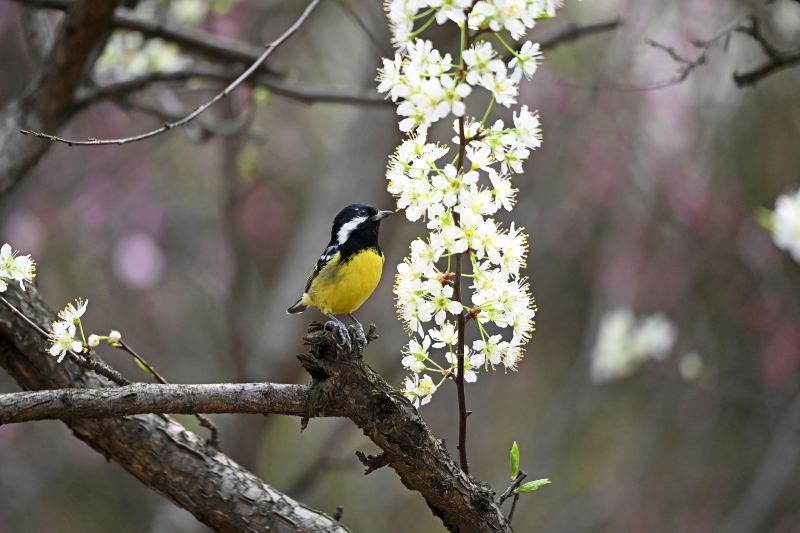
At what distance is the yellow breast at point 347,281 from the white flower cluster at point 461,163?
109 cm

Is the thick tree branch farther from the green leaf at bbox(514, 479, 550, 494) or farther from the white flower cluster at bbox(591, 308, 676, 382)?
the white flower cluster at bbox(591, 308, 676, 382)

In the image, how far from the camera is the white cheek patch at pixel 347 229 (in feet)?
11.3

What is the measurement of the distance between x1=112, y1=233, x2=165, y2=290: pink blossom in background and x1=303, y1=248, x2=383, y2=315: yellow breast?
5234mm

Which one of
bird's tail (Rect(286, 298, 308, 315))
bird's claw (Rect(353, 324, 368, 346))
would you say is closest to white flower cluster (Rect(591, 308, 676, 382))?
bird's tail (Rect(286, 298, 308, 315))

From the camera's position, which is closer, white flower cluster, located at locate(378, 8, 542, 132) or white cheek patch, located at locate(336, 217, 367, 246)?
white flower cluster, located at locate(378, 8, 542, 132)

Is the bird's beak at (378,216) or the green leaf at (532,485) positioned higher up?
the bird's beak at (378,216)

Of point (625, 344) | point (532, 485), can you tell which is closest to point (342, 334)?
point (532, 485)

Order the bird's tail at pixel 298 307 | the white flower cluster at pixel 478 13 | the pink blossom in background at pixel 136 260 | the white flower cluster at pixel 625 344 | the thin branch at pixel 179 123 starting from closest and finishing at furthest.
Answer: the white flower cluster at pixel 478 13
the thin branch at pixel 179 123
the bird's tail at pixel 298 307
the white flower cluster at pixel 625 344
the pink blossom in background at pixel 136 260

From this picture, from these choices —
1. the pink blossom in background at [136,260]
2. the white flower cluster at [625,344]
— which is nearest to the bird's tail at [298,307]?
the white flower cluster at [625,344]

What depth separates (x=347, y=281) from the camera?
10.8ft

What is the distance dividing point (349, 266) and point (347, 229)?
0.21 m

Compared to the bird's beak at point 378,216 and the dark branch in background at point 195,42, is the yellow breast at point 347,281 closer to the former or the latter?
the bird's beak at point 378,216

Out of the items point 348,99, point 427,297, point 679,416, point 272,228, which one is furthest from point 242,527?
point 272,228

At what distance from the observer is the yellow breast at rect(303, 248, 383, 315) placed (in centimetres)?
328
